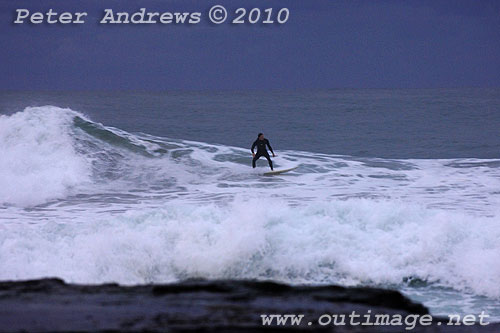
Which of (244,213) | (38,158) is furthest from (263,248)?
(38,158)

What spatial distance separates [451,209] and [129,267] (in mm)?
7498

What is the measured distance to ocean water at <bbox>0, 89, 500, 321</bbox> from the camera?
8781 mm

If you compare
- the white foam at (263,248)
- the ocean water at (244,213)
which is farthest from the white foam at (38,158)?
the white foam at (263,248)

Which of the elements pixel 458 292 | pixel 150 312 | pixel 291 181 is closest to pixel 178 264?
pixel 458 292

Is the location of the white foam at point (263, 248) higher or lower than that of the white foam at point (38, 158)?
lower

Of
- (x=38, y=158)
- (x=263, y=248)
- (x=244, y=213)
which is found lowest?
(x=263, y=248)

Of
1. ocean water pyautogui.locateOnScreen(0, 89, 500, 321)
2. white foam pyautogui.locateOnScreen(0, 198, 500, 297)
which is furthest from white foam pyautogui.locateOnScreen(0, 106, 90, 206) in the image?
white foam pyautogui.locateOnScreen(0, 198, 500, 297)

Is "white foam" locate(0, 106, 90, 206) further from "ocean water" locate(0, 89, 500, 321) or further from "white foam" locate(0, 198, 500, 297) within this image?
"white foam" locate(0, 198, 500, 297)

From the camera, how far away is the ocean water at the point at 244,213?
878 cm

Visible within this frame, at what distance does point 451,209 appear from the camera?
12656mm

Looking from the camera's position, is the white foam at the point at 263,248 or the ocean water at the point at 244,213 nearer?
the white foam at the point at 263,248

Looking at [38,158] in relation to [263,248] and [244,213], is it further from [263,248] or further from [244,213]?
A: [263,248]

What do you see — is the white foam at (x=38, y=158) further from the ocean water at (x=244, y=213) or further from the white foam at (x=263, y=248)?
the white foam at (x=263, y=248)

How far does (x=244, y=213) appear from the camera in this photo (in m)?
10.1
